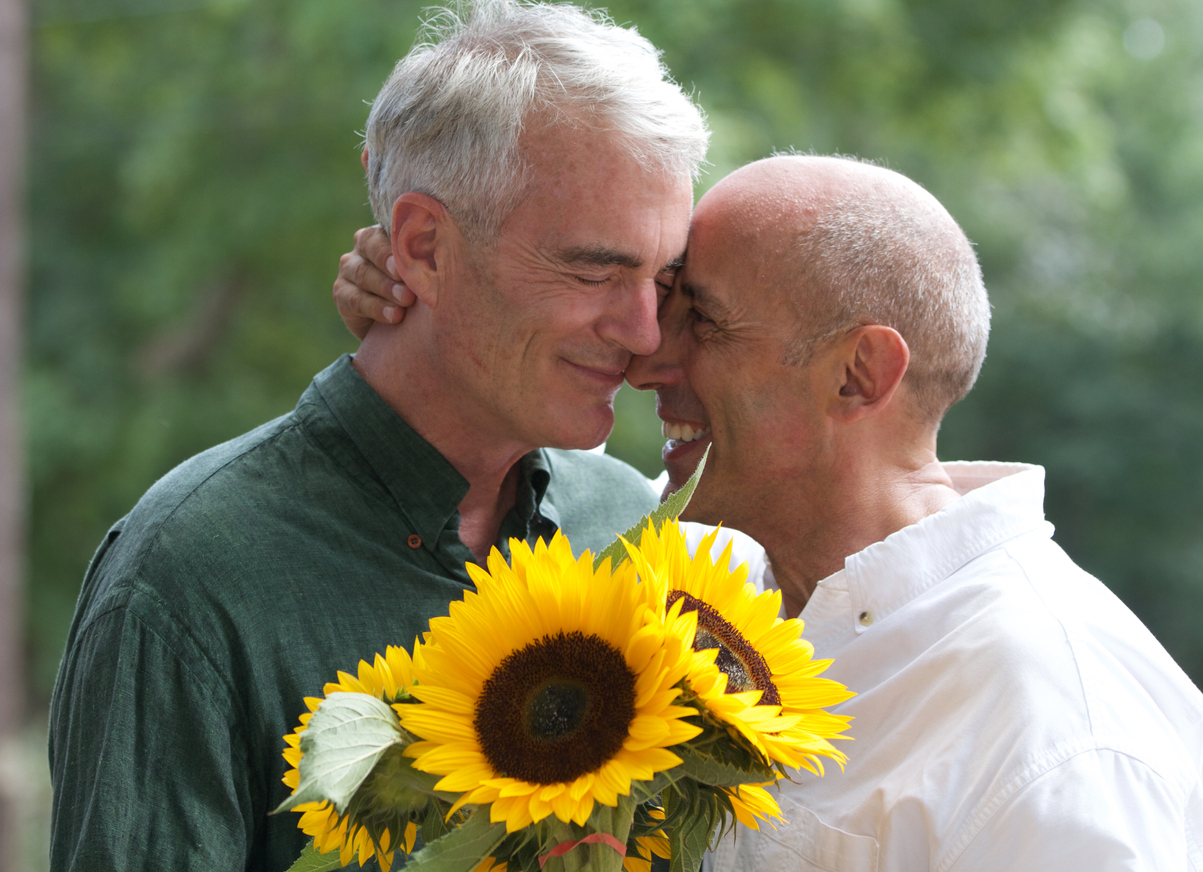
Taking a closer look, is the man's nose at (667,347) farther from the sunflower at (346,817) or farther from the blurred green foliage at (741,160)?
the blurred green foliage at (741,160)

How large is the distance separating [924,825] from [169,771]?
1.09m

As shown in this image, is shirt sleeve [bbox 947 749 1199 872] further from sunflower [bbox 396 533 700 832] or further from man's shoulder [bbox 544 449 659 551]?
man's shoulder [bbox 544 449 659 551]

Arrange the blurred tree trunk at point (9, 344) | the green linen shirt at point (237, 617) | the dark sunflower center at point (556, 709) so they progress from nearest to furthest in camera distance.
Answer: the dark sunflower center at point (556, 709), the green linen shirt at point (237, 617), the blurred tree trunk at point (9, 344)

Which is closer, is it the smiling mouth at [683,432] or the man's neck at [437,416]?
the man's neck at [437,416]

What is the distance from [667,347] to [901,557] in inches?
22.6

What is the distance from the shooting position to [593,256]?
6.27 feet

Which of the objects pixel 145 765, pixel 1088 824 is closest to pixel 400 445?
pixel 145 765

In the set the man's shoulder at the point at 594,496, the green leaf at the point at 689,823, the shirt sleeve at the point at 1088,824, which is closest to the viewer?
the green leaf at the point at 689,823

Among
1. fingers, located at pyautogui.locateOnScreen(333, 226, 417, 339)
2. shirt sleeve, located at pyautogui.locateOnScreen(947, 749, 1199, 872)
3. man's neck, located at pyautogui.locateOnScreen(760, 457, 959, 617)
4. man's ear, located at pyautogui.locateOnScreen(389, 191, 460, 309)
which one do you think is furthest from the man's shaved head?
shirt sleeve, located at pyautogui.locateOnScreen(947, 749, 1199, 872)

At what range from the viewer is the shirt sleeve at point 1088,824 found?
1511mm

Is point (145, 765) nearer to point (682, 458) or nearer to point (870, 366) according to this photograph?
point (682, 458)

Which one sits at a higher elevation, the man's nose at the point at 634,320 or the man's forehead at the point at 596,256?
the man's forehead at the point at 596,256

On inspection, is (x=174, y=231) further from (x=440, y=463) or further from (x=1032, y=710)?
(x=1032, y=710)

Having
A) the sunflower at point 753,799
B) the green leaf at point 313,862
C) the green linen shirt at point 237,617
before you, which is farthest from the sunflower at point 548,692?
the green linen shirt at point 237,617
